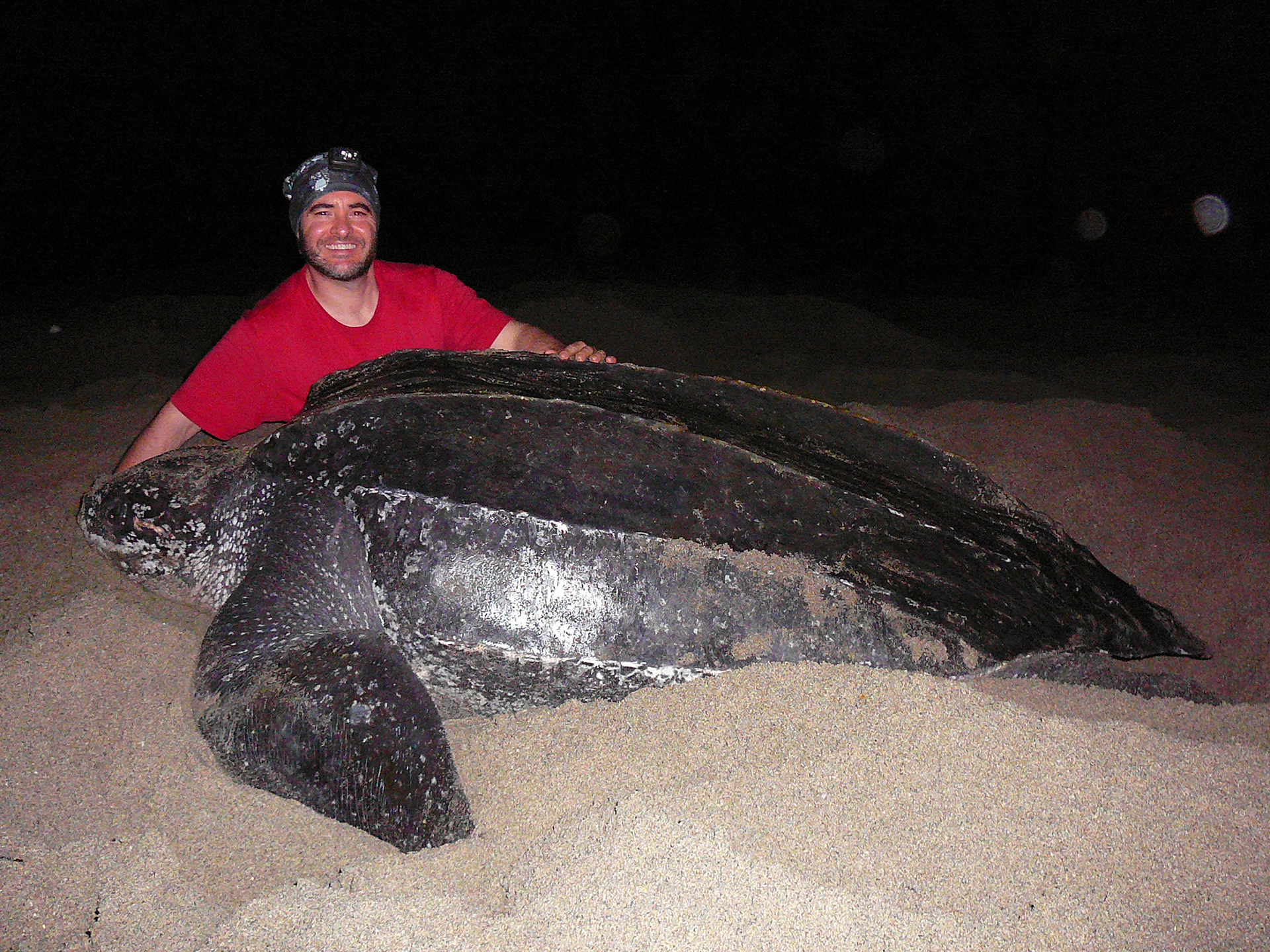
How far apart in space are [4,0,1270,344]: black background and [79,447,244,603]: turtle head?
15.8 feet

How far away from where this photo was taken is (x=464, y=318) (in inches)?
106

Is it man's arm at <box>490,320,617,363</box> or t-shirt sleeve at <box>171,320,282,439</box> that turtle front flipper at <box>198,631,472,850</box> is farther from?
man's arm at <box>490,320,617,363</box>

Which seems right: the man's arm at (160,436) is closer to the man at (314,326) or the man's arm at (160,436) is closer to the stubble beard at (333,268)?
the man at (314,326)

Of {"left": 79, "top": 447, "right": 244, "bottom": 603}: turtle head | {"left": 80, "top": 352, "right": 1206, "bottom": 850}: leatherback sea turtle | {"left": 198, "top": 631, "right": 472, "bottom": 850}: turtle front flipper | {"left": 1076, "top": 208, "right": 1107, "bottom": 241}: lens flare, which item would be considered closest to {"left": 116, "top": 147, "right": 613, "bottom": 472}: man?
{"left": 79, "top": 447, "right": 244, "bottom": 603}: turtle head

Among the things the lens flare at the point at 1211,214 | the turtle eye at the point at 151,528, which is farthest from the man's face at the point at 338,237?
the lens flare at the point at 1211,214

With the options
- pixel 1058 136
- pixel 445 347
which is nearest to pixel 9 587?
pixel 445 347

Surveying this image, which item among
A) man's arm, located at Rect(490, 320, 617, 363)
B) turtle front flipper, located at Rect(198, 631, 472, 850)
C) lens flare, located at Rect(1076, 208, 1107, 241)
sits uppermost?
lens flare, located at Rect(1076, 208, 1107, 241)

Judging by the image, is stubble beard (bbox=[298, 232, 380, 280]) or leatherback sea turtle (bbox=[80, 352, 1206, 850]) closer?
leatherback sea turtle (bbox=[80, 352, 1206, 850])

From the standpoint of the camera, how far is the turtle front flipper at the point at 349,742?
1.23 meters

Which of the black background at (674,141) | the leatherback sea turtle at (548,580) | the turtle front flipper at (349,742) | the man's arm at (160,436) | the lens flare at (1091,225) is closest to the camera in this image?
the turtle front flipper at (349,742)

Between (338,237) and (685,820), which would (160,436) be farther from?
(685,820)

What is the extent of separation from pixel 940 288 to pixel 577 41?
13.9 meters

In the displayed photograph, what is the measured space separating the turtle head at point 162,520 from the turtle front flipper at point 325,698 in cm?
25

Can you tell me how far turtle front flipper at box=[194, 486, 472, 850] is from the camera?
4.09 ft
